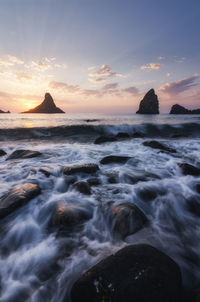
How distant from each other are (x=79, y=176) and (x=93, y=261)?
9.76 feet

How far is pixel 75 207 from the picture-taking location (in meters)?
3.38

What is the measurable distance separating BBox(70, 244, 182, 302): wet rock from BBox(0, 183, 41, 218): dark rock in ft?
7.43

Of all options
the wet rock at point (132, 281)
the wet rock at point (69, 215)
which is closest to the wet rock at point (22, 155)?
the wet rock at point (69, 215)

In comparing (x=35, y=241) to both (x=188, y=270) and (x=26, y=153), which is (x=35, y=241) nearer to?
(x=188, y=270)

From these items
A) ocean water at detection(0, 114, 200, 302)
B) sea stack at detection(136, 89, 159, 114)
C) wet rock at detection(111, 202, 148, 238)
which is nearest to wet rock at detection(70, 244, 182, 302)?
ocean water at detection(0, 114, 200, 302)

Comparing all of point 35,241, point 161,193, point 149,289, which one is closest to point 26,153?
point 35,241

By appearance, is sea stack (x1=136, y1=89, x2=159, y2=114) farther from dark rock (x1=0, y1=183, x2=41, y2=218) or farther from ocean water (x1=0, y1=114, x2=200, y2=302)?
dark rock (x1=0, y1=183, x2=41, y2=218)

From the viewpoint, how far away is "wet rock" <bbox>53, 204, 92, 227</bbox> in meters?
2.99

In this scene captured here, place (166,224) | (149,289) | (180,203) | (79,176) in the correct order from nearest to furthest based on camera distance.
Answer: (149,289)
(166,224)
(180,203)
(79,176)

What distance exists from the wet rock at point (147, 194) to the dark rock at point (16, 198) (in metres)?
2.82

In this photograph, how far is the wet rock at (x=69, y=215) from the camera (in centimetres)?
299

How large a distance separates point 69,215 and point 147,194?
2.21 m

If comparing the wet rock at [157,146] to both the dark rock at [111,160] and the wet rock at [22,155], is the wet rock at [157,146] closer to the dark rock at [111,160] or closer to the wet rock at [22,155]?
the dark rock at [111,160]

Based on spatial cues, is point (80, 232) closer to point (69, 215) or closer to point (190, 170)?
point (69, 215)
